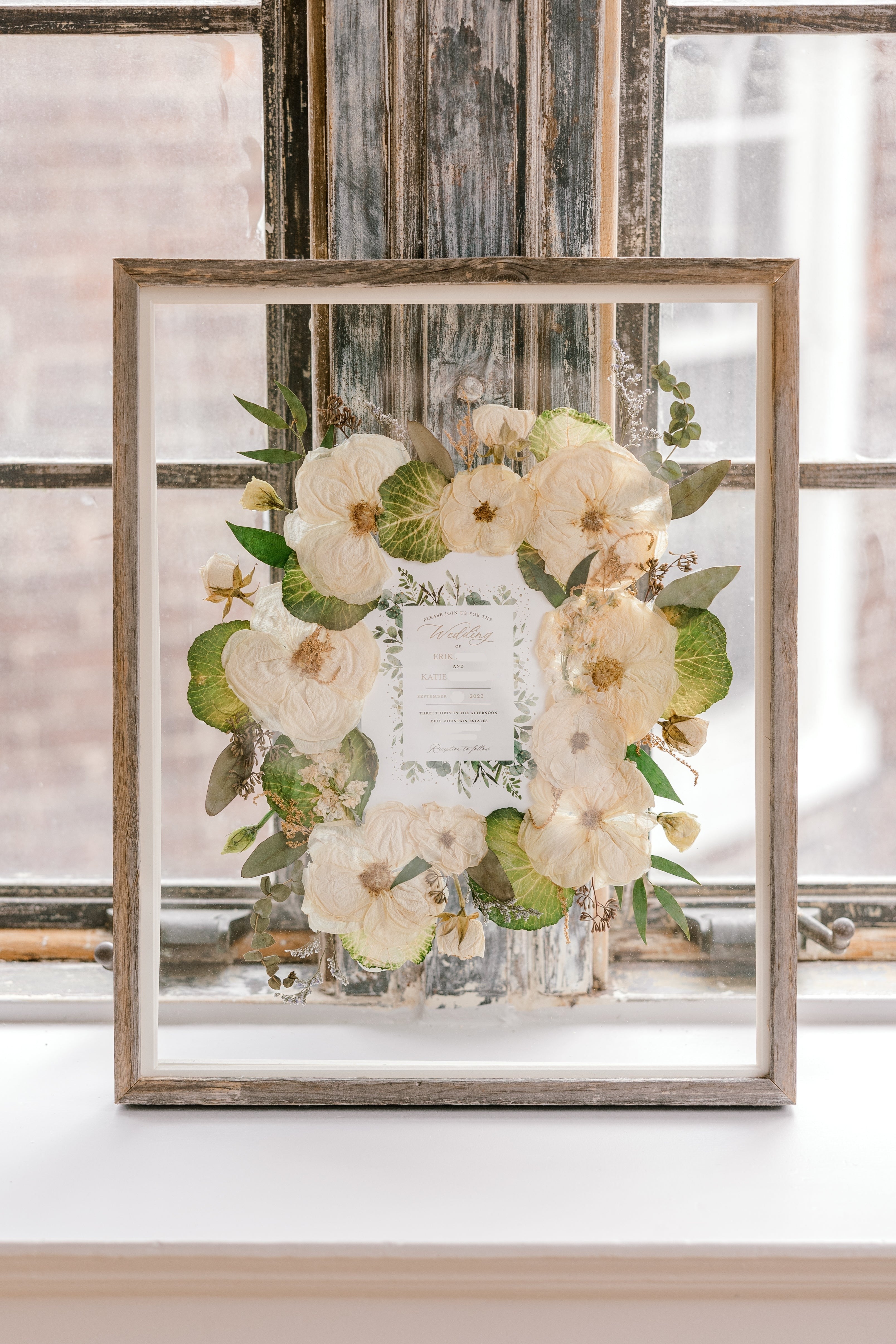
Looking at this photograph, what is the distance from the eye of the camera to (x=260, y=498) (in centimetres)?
75

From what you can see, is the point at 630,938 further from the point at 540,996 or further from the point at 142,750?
the point at 142,750

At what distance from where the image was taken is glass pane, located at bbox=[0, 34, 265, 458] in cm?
86

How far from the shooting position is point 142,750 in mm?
742

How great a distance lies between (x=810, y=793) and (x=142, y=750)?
2.31ft

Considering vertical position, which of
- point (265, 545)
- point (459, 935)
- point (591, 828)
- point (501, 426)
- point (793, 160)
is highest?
point (793, 160)

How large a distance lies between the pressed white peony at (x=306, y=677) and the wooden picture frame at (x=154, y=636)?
0.10 m

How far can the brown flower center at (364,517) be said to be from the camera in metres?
0.72

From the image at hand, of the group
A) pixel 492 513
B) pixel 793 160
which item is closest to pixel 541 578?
pixel 492 513

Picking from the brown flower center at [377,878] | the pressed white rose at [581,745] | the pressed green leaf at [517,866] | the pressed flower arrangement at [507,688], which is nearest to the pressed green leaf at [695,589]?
the pressed flower arrangement at [507,688]

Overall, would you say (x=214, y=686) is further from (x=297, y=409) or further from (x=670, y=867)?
(x=670, y=867)

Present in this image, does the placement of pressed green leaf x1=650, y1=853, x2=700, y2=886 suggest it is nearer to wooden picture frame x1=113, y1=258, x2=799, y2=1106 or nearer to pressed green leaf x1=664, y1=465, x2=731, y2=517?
wooden picture frame x1=113, y1=258, x2=799, y2=1106

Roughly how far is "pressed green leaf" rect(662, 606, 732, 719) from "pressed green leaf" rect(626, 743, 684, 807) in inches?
1.6

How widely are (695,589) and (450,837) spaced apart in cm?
31

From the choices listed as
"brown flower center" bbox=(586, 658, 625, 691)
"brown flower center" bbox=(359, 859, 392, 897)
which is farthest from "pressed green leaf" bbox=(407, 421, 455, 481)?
"brown flower center" bbox=(359, 859, 392, 897)
